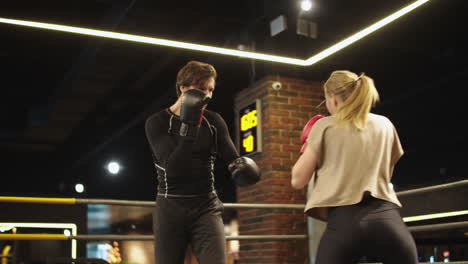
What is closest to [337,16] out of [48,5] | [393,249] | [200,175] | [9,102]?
[48,5]

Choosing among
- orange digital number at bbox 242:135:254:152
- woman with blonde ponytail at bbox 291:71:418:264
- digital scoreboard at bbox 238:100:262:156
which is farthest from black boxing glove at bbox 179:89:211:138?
orange digital number at bbox 242:135:254:152

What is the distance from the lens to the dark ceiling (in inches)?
217

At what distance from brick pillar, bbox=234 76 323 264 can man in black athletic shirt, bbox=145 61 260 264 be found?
320 centimetres

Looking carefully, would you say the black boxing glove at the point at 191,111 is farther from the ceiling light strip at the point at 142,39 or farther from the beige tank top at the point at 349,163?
the ceiling light strip at the point at 142,39

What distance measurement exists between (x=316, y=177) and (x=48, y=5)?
4851mm

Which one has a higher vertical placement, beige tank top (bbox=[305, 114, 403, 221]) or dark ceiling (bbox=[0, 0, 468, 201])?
dark ceiling (bbox=[0, 0, 468, 201])

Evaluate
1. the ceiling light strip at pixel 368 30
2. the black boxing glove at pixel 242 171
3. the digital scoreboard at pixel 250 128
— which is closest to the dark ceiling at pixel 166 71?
the ceiling light strip at pixel 368 30

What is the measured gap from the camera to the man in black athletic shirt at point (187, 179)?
6.86 feet

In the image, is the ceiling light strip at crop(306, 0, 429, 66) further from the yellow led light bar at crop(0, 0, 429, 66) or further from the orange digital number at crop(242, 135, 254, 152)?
the orange digital number at crop(242, 135, 254, 152)

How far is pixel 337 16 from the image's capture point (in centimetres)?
553

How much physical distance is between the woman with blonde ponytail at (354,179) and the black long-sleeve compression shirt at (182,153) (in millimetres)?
446

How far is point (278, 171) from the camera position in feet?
17.7

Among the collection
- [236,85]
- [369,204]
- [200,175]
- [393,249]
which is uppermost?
[236,85]

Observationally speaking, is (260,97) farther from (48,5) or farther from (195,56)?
(48,5)
